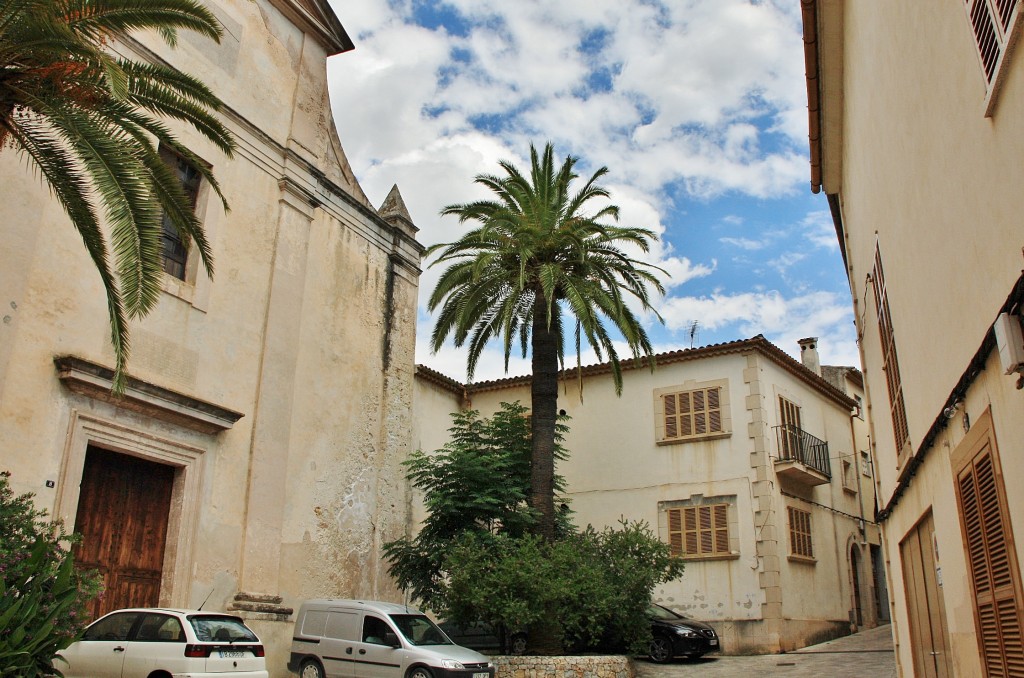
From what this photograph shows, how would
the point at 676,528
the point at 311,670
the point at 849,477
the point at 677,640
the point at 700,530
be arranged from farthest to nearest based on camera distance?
the point at 849,477
the point at 676,528
the point at 700,530
the point at 677,640
the point at 311,670

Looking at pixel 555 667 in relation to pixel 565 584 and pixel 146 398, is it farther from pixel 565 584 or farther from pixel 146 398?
pixel 146 398

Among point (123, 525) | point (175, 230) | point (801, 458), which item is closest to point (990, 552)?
point (123, 525)

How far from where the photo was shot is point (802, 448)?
2494cm

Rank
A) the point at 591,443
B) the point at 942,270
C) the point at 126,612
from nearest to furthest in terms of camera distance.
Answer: the point at 942,270 → the point at 126,612 → the point at 591,443

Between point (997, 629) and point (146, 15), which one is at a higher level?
point (146, 15)

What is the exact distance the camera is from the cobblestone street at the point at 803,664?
56.5 ft

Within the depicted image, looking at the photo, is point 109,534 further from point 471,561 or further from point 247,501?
point 471,561

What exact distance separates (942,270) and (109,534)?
460 inches

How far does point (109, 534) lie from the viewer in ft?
42.5

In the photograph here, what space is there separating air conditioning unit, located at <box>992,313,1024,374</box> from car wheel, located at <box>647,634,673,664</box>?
53.3 ft

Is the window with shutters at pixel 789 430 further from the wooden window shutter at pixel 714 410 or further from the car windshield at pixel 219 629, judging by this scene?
the car windshield at pixel 219 629

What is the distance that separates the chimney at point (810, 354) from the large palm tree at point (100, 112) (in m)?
24.1

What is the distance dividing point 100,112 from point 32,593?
5156mm

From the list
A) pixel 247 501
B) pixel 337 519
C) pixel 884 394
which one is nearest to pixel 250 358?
pixel 247 501
